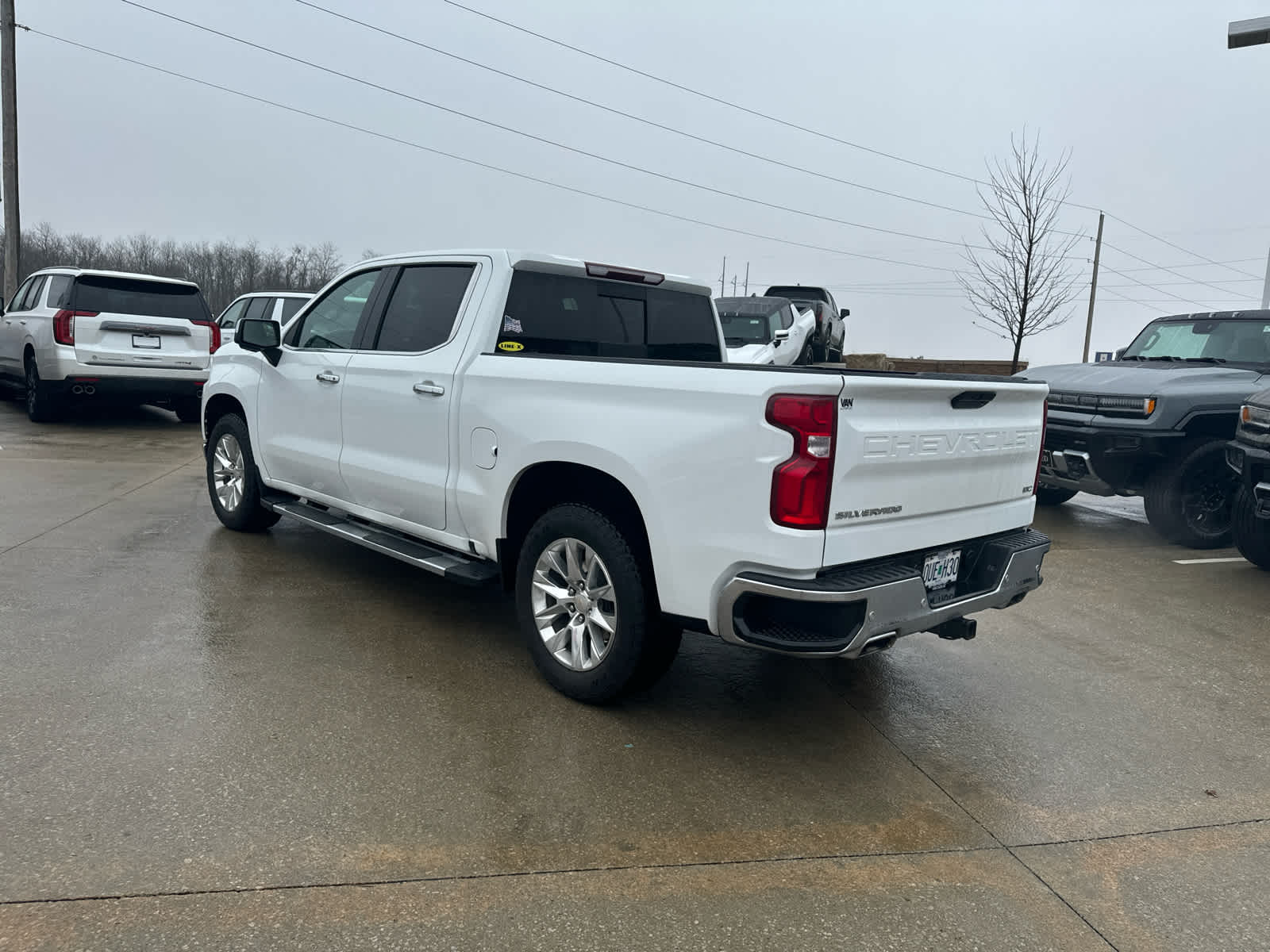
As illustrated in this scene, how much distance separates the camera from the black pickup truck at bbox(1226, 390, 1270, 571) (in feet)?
21.1

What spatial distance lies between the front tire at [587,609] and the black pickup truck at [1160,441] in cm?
552

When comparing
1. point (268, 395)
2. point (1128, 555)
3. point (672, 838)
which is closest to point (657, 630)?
point (672, 838)

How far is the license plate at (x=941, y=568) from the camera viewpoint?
363cm

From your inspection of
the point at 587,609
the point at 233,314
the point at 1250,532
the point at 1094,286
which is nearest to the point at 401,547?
the point at 587,609

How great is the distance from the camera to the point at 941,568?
12.2 feet

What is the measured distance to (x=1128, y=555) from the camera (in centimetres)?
747

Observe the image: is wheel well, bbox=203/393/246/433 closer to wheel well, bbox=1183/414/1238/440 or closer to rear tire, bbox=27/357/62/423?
rear tire, bbox=27/357/62/423

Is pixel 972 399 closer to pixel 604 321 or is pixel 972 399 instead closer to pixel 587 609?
pixel 587 609

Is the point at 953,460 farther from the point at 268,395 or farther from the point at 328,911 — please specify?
the point at 268,395

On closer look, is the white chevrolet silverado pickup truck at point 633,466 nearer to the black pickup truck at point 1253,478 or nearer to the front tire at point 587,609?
the front tire at point 587,609

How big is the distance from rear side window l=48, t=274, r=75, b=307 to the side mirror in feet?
23.3

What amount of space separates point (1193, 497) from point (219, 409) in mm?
7809

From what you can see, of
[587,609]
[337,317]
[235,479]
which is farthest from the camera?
[235,479]

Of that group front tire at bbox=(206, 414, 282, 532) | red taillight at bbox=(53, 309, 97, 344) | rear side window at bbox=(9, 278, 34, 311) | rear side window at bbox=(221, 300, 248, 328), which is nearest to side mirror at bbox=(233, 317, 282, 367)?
front tire at bbox=(206, 414, 282, 532)
